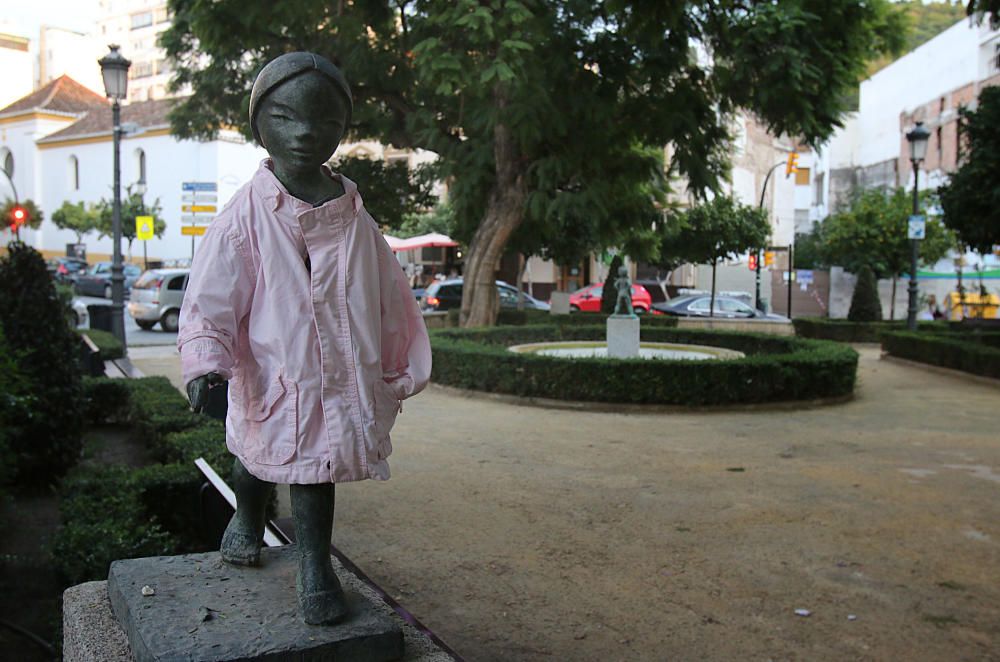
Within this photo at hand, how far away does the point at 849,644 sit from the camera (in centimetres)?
399

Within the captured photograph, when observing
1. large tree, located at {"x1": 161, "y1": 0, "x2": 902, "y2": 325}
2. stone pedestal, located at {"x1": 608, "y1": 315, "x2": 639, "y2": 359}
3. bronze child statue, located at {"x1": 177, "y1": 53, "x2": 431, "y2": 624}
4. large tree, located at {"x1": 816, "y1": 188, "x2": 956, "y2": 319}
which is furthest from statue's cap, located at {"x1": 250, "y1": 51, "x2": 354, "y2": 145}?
large tree, located at {"x1": 816, "y1": 188, "x2": 956, "y2": 319}

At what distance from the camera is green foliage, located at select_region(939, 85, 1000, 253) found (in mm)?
14477

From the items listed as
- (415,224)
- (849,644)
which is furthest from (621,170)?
(415,224)

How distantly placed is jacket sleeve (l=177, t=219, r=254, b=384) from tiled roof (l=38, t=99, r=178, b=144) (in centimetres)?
5299

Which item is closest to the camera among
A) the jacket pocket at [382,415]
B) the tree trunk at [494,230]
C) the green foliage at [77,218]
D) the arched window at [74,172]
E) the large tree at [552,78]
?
the jacket pocket at [382,415]

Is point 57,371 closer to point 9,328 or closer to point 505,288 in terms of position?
point 9,328

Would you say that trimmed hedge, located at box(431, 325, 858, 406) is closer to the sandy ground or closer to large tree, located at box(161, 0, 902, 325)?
the sandy ground

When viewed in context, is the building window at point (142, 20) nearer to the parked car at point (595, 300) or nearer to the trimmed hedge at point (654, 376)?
the parked car at point (595, 300)

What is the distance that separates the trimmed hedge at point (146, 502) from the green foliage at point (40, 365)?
241 millimetres

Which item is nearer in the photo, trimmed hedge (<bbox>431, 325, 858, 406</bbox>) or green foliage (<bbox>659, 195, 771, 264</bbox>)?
trimmed hedge (<bbox>431, 325, 858, 406</bbox>)

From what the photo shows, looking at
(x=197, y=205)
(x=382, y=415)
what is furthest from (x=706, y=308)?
(x=382, y=415)

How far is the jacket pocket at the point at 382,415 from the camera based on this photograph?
2.48 metres

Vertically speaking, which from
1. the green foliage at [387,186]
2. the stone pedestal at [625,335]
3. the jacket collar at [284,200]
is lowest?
the stone pedestal at [625,335]

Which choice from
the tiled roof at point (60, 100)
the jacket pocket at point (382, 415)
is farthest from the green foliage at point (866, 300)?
the tiled roof at point (60, 100)
